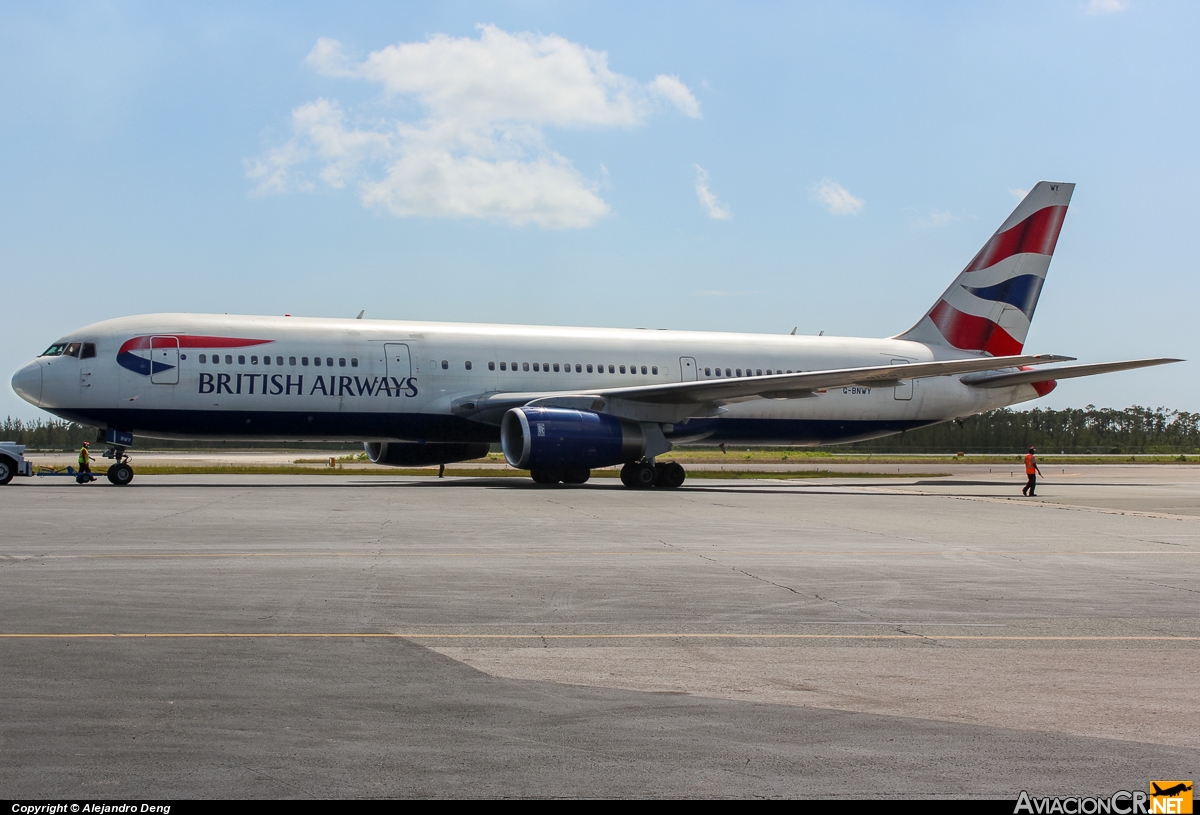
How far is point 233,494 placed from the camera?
883 inches

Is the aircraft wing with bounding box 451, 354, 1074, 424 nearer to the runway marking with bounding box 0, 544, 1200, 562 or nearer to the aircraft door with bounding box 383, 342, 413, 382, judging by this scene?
the aircraft door with bounding box 383, 342, 413, 382

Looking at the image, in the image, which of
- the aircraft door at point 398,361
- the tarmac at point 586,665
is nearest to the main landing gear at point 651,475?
the aircraft door at point 398,361

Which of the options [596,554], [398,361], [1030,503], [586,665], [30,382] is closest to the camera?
[586,665]

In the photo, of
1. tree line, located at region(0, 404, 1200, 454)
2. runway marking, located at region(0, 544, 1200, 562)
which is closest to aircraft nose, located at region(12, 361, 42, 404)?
runway marking, located at region(0, 544, 1200, 562)

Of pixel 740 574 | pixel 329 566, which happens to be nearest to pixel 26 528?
pixel 329 566

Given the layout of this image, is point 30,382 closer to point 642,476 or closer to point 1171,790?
point 642,476

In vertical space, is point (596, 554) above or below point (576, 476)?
below

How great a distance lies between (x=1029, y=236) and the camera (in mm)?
34062

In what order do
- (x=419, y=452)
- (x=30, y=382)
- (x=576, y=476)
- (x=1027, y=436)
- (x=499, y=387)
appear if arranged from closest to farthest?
(x=30, y=382) < (x=576, y=476) < (x=499, y=387) < (x=419, y=452) < (x=1027, y=436)

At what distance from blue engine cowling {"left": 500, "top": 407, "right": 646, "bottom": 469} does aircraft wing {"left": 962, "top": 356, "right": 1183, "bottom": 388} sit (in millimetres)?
12333

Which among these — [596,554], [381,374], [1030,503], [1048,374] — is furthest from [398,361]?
[1048,374]

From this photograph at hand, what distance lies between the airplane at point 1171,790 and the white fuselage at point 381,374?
23804mm

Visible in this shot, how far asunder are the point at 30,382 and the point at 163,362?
306cm

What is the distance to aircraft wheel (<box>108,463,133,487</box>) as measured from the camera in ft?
84.6
